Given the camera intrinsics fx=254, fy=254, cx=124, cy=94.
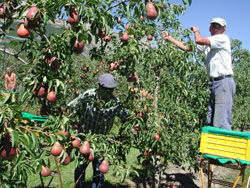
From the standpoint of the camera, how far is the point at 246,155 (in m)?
2.19

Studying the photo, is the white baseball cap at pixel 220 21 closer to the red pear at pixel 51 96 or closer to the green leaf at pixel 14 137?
the red pear at pixel 51 96

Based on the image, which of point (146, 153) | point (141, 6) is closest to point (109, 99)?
point (146, 153)

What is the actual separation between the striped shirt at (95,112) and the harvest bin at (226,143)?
985mm

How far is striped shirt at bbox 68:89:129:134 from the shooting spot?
2830 millimetres

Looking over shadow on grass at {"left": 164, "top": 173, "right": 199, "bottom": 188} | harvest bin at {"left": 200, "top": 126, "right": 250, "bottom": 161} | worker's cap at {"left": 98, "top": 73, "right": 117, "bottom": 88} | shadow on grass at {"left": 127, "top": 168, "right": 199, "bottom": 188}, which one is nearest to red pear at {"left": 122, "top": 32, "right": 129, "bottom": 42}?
worker's cap at {"left": 98, "top": 73, "right": 117, "bottom": 88}

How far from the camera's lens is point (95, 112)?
10.6 ft

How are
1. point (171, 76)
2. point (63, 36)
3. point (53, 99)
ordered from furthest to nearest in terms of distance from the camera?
point (171, 76), point (63, 36), point (53, 99)

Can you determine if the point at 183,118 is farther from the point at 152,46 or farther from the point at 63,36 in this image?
the point at 63,36

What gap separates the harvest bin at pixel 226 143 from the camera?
221 cm

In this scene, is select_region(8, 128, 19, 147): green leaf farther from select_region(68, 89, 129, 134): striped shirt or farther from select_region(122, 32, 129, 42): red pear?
select_region(122, 32, 129, 42): red pear

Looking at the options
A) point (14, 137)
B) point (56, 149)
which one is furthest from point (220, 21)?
point (14, 137)

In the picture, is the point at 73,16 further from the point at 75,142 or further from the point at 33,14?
the point at 75,142

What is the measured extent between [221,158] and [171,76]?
50.5 inches

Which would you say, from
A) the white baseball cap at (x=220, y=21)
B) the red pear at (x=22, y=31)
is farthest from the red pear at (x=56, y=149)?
the white baseball cap at (x=220, y=21)
